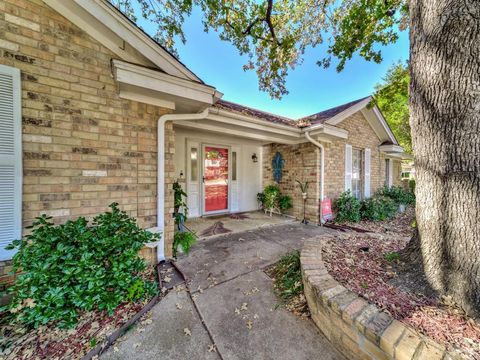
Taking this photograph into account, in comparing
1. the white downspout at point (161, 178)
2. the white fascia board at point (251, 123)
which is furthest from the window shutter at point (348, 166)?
the white downspout at point (161, 178)

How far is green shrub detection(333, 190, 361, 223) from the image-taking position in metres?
5.61

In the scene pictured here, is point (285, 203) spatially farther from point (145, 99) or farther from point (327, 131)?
point (145, 99)

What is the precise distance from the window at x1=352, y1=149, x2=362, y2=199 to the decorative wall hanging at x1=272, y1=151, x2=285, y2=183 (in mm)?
2740

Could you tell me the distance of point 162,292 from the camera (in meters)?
2.30

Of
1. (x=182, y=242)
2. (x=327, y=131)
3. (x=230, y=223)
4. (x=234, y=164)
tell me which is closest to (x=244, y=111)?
(x=234, y=164)

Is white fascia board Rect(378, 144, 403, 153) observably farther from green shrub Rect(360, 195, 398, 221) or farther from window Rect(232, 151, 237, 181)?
window Rect(232, 151, 237, 181)

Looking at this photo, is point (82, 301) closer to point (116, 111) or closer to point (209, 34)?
point (116, 111)

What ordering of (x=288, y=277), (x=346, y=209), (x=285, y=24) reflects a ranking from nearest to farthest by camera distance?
(x=288, y=277), (x=285, y=24), (x=346, y=209)

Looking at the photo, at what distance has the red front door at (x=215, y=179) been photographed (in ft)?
19.0

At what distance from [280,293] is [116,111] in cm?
326

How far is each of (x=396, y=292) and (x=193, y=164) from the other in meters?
4.99

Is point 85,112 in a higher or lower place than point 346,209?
higher

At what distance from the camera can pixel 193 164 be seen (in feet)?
18.2

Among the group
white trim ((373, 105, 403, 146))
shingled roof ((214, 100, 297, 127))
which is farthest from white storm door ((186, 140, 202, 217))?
white trim ((373, 105, 403, 146))
